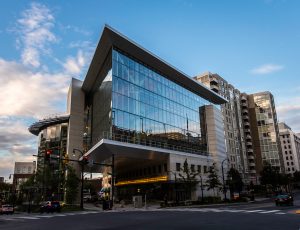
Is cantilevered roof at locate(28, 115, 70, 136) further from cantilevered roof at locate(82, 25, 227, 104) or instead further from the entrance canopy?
the entrance canopy

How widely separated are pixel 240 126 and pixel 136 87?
79.5m

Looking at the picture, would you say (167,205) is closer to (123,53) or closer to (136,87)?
(136,87)

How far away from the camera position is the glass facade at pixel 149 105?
164 feet

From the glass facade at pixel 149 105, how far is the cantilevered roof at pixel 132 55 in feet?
3.99

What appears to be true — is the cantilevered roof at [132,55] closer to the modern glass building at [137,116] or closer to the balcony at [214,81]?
the modern glass building at [137,116]

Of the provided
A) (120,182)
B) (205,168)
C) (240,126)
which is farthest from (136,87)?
(240,126)

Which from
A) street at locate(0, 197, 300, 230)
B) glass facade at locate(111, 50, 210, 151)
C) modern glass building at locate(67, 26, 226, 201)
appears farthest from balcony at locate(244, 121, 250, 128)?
street at locate(0, 197, 300, 230)

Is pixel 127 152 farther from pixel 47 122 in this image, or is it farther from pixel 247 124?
pixel 247 124

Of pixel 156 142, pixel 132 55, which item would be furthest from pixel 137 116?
pixel 132 55

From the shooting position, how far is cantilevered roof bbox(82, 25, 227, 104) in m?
49.2

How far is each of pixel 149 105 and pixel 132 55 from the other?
997cm

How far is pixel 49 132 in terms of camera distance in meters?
76.1

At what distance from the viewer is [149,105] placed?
5612cm

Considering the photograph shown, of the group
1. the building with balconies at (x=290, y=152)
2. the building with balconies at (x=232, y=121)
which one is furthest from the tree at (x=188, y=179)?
the building with balconies at (x=290, y=152)
